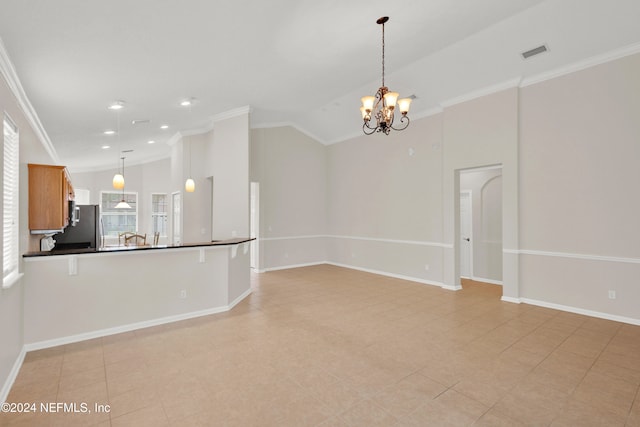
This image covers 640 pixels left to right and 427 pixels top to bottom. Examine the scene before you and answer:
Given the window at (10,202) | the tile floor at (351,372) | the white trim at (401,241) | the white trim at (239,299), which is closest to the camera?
the tile floor at (351,372)

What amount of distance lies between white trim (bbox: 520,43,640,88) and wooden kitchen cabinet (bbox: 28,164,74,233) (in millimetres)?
6682

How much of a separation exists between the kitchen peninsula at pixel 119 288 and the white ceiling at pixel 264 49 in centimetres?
212

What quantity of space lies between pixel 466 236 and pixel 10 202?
7504 mm

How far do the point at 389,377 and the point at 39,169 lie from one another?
424 centimetres

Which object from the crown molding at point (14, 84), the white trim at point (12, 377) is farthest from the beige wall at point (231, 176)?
the white trim at point (12, 377)

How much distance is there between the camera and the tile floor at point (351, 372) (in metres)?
2.29

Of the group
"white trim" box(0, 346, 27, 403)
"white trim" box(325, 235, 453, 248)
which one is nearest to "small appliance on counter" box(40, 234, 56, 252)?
"white trim" box(0, 346, 27, 403)

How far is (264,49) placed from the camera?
13.0 feet

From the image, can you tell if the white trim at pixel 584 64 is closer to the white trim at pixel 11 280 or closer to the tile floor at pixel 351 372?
the tile floor at pixel 351 372

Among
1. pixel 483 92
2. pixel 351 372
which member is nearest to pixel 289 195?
pixel 483 92

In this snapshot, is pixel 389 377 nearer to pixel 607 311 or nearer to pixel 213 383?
pixel 213 383

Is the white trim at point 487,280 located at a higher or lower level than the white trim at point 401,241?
lower

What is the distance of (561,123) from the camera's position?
474 cm

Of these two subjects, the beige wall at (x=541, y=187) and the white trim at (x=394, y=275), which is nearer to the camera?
the beige wall at (x=541, y=187)
